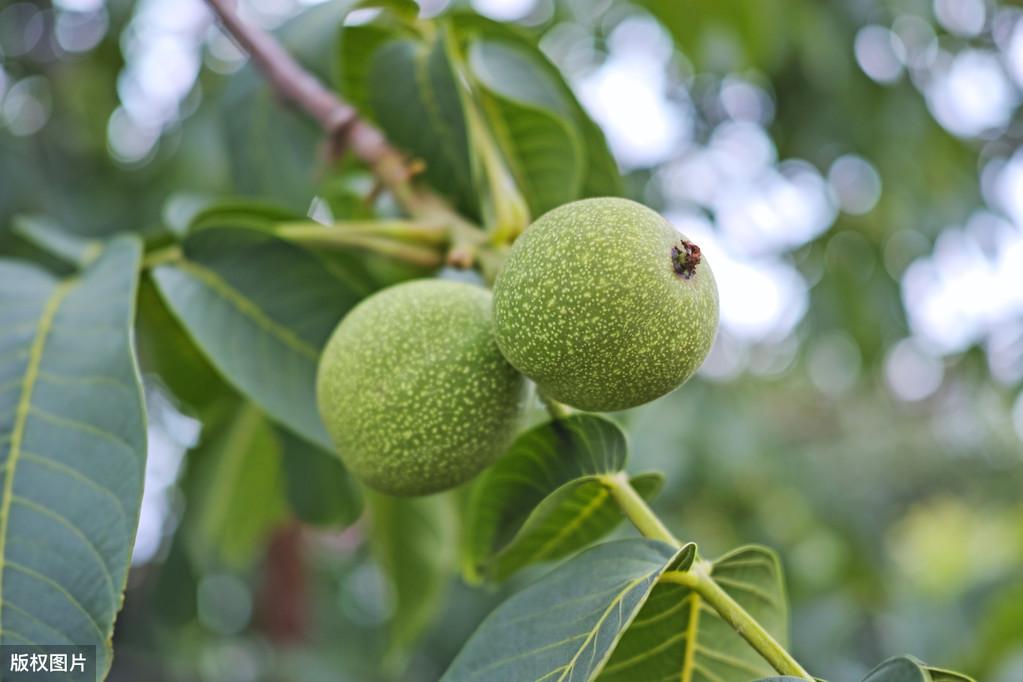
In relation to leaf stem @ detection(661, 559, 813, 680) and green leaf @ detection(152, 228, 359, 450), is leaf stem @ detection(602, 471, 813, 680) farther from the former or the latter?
green leaf @ detection(152, 228, 359, 450)

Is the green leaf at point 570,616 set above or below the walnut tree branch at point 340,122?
below

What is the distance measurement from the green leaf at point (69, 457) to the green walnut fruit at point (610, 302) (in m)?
0.40

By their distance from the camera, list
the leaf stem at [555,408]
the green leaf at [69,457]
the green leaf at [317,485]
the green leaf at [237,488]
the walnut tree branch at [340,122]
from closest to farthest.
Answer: the green leaf at [69,457] → the leaf stem at [555,408] → the walnut tree branch at [340,122] → the green leaf at [317,485] → the green leaf at [237,488]

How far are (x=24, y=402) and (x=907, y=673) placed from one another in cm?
88

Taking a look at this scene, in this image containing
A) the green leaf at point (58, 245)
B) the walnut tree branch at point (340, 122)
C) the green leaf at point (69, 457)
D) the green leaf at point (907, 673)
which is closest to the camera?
the green leaf at point (907, 673)

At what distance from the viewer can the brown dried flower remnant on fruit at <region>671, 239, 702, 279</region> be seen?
2.60 ft

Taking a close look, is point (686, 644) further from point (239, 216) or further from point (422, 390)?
point (239, 216)

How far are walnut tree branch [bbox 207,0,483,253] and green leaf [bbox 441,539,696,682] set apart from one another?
0.46 m

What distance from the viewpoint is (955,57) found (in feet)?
10.4

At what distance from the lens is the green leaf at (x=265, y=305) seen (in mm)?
1132

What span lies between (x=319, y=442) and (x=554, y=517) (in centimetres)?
32

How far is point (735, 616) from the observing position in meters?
0.82

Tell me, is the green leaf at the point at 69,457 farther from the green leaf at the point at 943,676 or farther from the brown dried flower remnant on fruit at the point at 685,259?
the green leaf at the point at 943,676

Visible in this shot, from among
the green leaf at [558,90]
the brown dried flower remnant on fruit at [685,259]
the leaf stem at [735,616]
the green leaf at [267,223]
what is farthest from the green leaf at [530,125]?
the leaf stem at [735,616]
